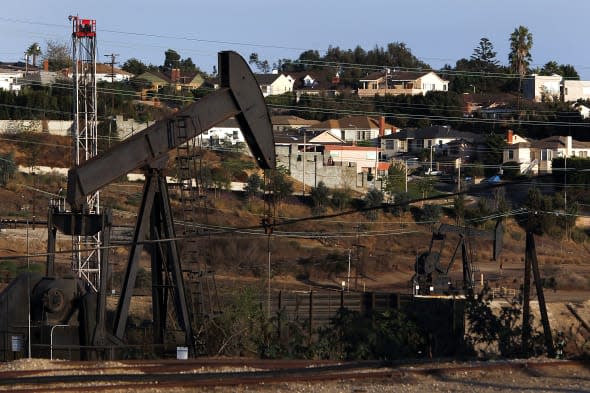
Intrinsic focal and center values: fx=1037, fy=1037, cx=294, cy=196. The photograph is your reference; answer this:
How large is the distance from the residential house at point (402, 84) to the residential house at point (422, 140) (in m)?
24.8

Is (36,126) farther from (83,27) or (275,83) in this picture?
(275,83)

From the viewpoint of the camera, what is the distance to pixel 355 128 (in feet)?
259

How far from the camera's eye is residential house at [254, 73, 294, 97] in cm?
10281

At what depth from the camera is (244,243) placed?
4209 cm

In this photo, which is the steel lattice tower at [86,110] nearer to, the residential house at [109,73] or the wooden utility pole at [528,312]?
the wooden utility pole at [528,312]

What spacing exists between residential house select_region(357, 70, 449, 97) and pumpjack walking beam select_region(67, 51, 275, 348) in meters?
84.1

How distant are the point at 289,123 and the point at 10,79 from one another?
74.1 ft

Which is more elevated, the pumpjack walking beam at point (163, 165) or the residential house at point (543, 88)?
the residential house at point (543, 88)

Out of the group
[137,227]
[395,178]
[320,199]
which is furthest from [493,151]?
[137,227]

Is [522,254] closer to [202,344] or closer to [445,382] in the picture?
[202,344]

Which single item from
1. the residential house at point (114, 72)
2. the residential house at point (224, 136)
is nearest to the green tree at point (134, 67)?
the residential house at point (114, 72)

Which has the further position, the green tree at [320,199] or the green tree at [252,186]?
the green tree at [252,186]

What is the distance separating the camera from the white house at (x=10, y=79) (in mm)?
76062

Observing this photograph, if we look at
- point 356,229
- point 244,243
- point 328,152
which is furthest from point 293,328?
point 328,152
